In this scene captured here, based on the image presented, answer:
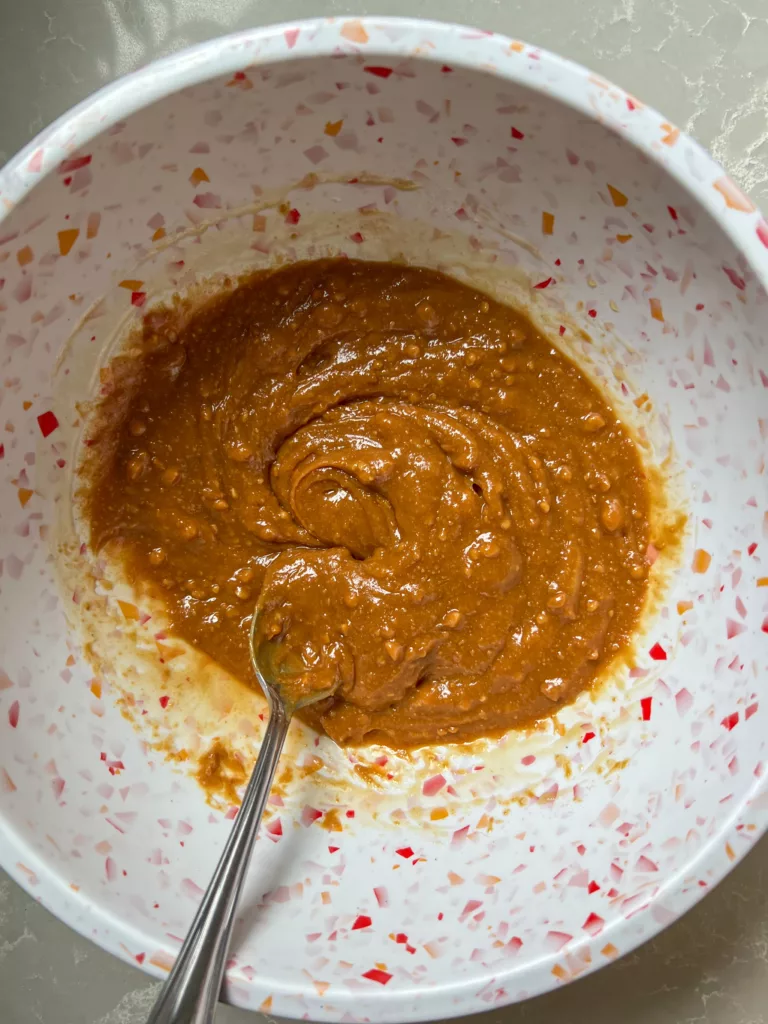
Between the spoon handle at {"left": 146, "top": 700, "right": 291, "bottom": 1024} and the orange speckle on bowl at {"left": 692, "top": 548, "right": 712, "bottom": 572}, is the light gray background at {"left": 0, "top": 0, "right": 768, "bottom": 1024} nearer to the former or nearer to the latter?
the spoon handle at {"left": 146, "top": 700, "right": 291, "bottom": 1024}

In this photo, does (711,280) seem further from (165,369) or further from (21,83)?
(21,83)

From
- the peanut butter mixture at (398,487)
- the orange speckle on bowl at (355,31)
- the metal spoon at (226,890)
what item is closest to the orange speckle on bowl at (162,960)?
the metal spoon at (226,890)

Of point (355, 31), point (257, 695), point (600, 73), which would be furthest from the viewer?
point (257, 695)

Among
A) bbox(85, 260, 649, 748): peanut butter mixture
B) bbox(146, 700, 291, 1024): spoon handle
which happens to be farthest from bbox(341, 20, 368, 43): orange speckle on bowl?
bbox(146, 700, 291, 1024): spoon handle

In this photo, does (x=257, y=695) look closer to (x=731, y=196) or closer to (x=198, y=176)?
(x=198, y=176)

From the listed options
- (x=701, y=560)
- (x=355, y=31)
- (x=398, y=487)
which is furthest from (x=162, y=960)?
(x=355, y=31)

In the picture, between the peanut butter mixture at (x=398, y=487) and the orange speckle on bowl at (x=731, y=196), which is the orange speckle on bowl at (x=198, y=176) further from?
the orange speckle on bowl at (x=731, y=196)

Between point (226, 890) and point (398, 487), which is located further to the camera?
point (398, 487)
